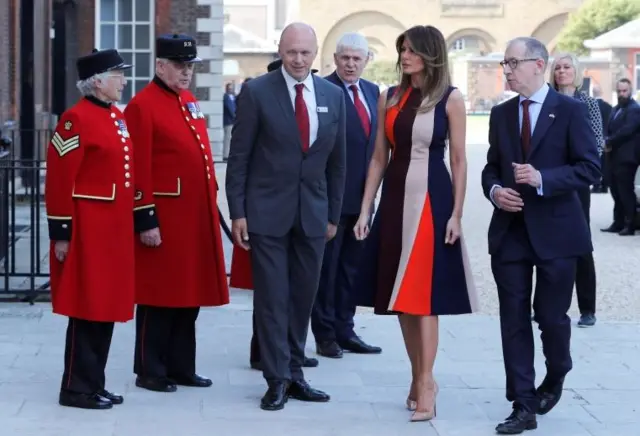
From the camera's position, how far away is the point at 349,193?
30.0 feet

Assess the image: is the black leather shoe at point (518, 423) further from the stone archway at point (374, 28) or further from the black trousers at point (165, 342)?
the stone archway at point (374, 28)

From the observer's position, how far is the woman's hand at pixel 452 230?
728 centimetres

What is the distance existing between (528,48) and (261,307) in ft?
5.98

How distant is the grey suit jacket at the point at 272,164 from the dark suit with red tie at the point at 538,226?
91cm

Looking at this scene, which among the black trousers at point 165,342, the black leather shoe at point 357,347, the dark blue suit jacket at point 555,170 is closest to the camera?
the dark blue suit jacket at point 555,170

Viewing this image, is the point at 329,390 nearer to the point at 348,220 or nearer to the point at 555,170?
the point at 348,220

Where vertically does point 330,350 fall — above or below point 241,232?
below

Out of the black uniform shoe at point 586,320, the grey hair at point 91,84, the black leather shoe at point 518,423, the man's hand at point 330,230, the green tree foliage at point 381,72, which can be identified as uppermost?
the grey hair at point 91,84

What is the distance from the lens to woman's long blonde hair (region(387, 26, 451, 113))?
23.9 ft

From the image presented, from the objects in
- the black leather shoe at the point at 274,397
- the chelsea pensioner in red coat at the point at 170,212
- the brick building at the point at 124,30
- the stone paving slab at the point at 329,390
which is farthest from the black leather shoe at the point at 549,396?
the brick building at the point at 124,30

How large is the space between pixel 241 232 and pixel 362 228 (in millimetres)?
601

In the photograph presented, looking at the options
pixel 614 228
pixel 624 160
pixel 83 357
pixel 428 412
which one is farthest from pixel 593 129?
pixel 614 228

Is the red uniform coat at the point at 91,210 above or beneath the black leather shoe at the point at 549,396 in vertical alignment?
above

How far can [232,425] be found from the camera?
7.14m
